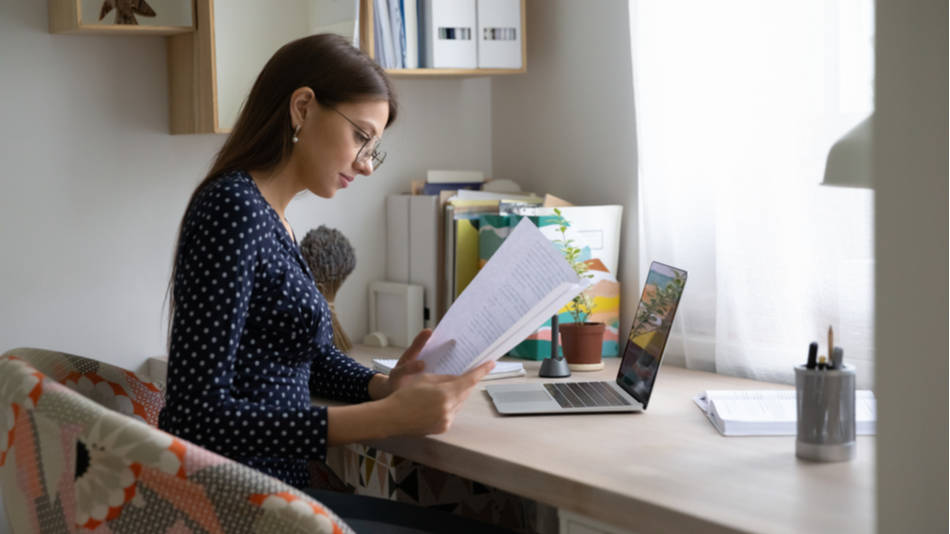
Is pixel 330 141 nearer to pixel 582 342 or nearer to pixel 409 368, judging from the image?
pixel 409 368

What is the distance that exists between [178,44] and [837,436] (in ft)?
5.13

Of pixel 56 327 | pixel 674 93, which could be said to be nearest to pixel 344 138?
pixel 674 93

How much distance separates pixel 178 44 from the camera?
2.23m

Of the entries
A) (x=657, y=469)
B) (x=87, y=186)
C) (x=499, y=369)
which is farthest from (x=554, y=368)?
(x=87, y=186)

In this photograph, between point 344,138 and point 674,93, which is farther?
point 674,93

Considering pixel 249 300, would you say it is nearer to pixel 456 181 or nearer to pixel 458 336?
pixel 458 336

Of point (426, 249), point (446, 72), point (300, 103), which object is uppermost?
point (446, 72)

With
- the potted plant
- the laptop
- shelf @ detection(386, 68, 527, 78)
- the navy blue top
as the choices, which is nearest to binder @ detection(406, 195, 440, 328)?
shelf @ detection(386, 68, 527, 78)

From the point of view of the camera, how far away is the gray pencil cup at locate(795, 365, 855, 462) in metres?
1.36

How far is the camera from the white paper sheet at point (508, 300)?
1.54 meters

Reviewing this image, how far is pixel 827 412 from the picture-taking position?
136 centimetres

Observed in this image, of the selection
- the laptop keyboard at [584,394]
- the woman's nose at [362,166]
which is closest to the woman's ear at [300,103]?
the woman's nose at [362,166]

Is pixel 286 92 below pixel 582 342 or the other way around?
the other way around

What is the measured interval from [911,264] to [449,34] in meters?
1.61
